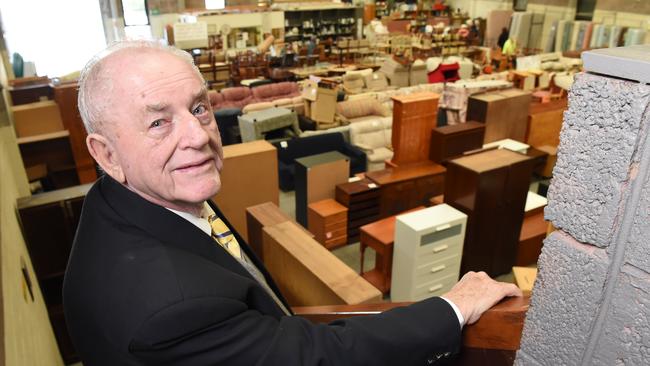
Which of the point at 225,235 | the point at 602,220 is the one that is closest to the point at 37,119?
the point at 225,235

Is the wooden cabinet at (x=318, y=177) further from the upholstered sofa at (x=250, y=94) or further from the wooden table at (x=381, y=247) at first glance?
the upholstered sofa at (x=250, y=94)

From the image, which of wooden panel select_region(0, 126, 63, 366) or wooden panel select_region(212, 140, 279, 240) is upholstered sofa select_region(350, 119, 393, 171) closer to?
wooden panel select_region(212, 140, 279, 240)

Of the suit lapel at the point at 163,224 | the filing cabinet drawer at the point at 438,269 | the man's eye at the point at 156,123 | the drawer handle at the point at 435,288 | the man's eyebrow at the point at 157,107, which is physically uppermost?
the man's eyebrow at the point at 157,107

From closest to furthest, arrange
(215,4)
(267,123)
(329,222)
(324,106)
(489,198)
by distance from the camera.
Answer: (489,198) → (329,222) → (267,123) → (324,106) → (215,4)

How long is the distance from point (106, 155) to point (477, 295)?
107cm

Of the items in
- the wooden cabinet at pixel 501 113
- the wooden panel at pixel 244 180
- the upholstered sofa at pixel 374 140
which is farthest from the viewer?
the upholstered sofa at pixel 374 140

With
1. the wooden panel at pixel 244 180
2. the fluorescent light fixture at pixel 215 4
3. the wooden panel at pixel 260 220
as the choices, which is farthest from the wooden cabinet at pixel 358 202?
the fluorescent light fixture at pixel 215 4

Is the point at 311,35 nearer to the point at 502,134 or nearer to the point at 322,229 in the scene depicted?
the point at 502,134

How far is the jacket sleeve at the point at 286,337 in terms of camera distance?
1.05 m

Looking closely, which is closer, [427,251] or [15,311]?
[15,311]

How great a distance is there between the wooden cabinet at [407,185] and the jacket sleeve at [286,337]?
14.9ft

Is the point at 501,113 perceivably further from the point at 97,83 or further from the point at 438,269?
the point at 97,83

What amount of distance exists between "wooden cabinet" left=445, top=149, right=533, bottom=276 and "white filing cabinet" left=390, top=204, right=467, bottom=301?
0.52ft

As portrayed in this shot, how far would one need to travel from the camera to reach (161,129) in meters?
1.25
